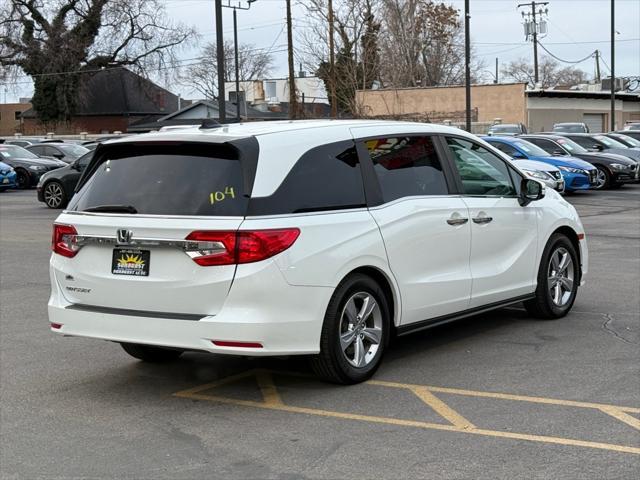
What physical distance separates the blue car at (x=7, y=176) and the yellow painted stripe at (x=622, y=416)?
88.4 ft

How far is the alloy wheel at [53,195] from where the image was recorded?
23375 millimetres

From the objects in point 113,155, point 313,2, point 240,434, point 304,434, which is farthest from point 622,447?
point 313,2

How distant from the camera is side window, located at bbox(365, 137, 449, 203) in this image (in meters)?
6.66

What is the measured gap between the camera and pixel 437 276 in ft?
22.4

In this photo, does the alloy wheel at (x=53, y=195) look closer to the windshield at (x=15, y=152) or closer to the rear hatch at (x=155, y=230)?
the windshield at (x=15, y=152)

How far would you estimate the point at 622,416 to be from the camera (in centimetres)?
547

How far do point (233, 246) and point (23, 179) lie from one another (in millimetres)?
28460

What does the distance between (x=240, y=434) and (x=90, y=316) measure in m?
1.39

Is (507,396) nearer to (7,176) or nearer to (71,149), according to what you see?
(7,176)

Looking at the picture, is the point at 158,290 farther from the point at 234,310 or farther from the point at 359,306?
the point at 359,306

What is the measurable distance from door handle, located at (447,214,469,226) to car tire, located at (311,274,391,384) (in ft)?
2.99

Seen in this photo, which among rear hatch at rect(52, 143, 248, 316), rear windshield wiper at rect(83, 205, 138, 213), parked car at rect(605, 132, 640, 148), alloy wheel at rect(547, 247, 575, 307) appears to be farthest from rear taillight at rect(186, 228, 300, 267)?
parked car at rect(605, 132, 640, 148)

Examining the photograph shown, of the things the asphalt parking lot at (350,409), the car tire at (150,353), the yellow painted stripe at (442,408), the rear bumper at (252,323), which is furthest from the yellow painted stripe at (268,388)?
the yellow painted stripe at (442,408)

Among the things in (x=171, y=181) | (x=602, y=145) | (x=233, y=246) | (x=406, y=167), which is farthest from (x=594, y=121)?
(x=233, y=246)
